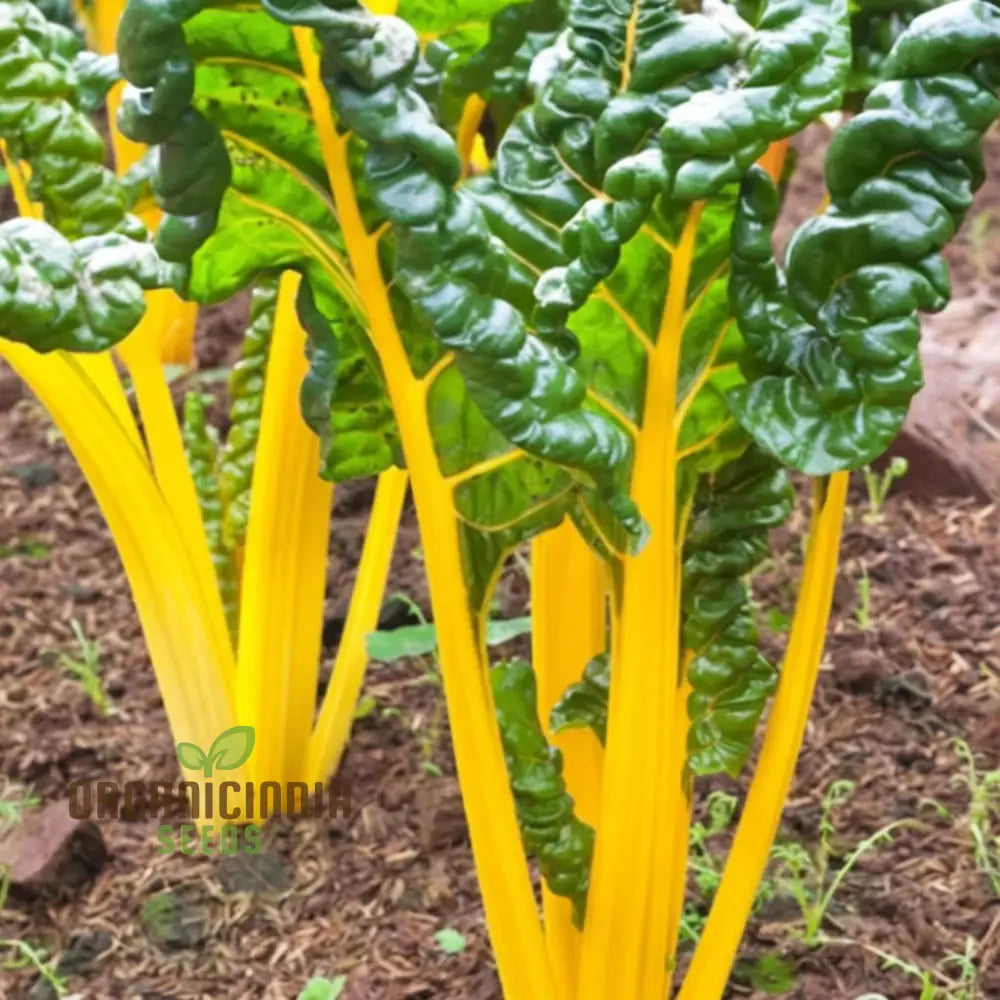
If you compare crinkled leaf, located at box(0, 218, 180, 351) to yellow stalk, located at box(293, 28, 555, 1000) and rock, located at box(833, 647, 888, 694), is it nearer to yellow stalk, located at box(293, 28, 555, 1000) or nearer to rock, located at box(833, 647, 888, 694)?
yellow stalk, located at box(293, 28, 555, 1000)

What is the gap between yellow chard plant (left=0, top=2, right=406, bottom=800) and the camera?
1294mm

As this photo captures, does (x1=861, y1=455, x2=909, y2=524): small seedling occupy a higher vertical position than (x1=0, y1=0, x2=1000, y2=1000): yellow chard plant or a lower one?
lower

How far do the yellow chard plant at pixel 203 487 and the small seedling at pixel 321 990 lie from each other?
11.5 inches

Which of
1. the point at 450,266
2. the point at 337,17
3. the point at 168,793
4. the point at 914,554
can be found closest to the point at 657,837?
the point at 450,266

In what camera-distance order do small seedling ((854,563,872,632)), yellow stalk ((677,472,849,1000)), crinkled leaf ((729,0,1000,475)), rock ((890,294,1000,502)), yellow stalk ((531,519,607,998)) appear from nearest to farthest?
crinkled leaf ((729,0,1000,475)), yellow stalk ((677,472,849,1000)), yellow stalk ((531,519,607,998)), small seedling ((854,563,872,632)), rock ((890,294,1000,502))

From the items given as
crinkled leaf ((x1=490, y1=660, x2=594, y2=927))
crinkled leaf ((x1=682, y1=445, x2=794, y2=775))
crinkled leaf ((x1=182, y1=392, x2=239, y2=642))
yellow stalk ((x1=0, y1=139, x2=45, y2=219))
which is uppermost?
yellow stalk ((x1=0, y1=139, x2=45, y2=219))

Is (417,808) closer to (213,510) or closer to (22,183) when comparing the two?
(213,510)

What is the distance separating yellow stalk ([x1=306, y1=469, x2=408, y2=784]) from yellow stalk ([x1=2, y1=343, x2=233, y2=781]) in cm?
14

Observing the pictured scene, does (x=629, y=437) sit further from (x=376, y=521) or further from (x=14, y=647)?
(x=14, y=647)

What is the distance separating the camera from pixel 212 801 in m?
1.55

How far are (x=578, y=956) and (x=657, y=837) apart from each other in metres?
0.18

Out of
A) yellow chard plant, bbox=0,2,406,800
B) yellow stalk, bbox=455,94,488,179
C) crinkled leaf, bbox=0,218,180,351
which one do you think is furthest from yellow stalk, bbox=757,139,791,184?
crinkled leaf, bbox=0,218,180,351

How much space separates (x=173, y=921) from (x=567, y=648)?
59 cm

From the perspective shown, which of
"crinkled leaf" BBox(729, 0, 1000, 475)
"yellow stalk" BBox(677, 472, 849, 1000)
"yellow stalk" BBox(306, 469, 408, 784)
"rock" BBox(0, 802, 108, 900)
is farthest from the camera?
"yellow stalk" BBox(306, 469, 408, 784)
